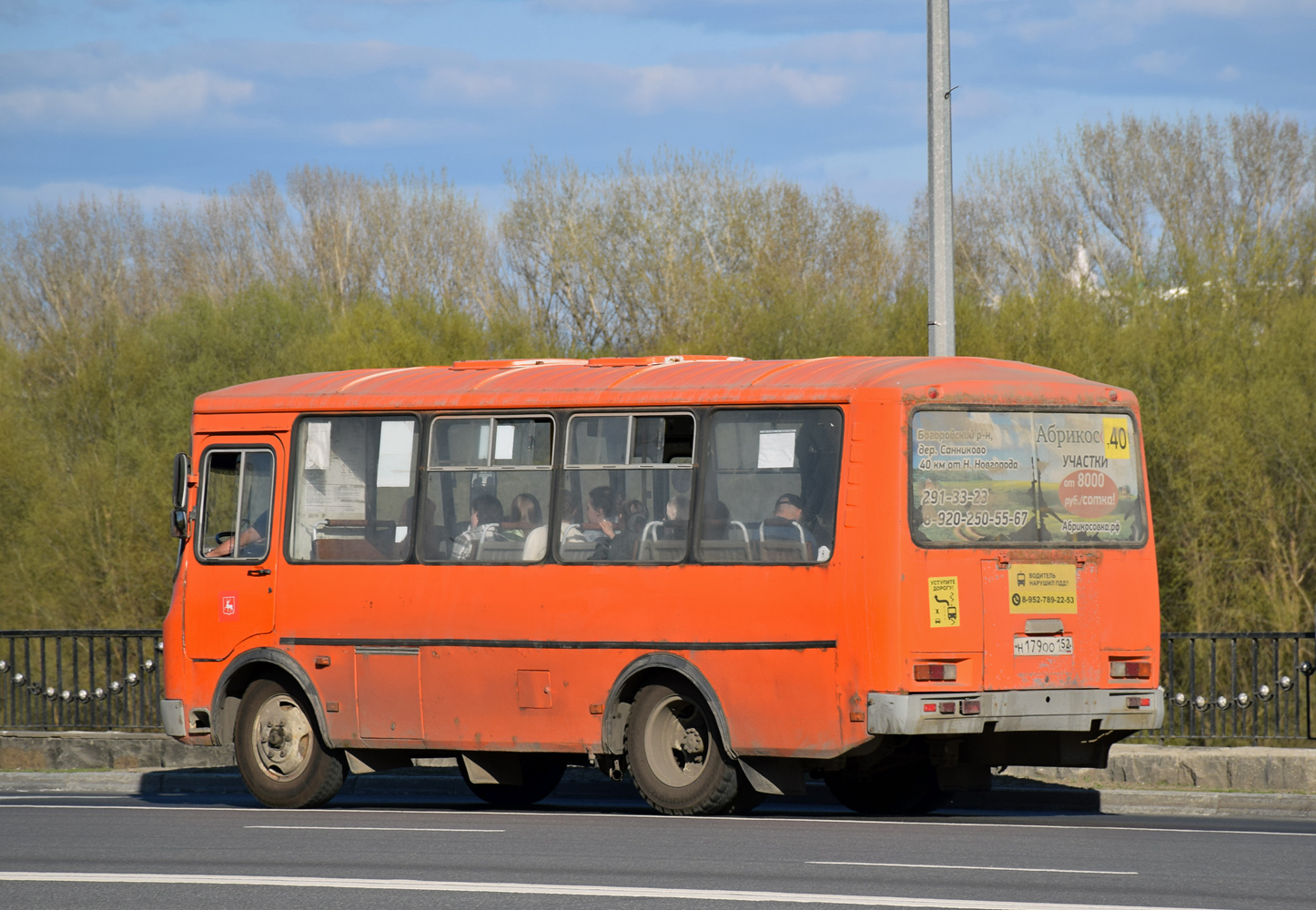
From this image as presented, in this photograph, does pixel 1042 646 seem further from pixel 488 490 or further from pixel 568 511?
pixel 488 490

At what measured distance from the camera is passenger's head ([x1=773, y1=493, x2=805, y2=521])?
10875 millimetres

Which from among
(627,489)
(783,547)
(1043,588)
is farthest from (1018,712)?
(627,489)

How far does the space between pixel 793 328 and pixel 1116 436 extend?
70.3ft

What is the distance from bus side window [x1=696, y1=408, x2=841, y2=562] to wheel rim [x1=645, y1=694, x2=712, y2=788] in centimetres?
98

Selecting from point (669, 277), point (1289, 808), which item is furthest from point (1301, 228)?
point (1289, 808)

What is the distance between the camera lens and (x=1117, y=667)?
11.0m

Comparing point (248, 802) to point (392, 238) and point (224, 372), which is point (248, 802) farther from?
point (392, 238)

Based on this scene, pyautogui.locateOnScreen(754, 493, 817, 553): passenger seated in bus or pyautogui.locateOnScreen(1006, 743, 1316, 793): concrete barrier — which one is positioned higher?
pyautogui.locateOnScreen(754, 493, 817, 553): passenger seated in bus

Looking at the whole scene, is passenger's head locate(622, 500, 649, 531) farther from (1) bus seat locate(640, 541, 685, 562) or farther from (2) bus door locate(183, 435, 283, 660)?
(2) bus door locate(183, 435, 283, 660)

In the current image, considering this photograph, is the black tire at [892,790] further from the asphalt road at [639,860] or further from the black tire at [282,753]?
the black tire at [282,753]

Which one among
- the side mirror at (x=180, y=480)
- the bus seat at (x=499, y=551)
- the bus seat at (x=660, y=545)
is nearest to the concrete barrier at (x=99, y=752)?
the side mirror at (x=180, y=480)

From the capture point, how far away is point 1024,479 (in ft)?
35.8

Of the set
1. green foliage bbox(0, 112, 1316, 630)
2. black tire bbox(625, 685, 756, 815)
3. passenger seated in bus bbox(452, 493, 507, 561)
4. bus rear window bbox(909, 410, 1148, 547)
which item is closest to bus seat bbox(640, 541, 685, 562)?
black tire bbox(625, 685, 756, 815)

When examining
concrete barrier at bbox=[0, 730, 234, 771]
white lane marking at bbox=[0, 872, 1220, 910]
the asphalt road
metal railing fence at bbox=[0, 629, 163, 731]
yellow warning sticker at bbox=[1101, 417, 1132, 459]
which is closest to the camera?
white lane marking at bbox=[0, 872, 1220, 910]
